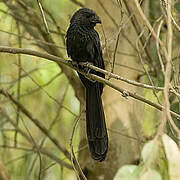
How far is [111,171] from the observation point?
3.13 m

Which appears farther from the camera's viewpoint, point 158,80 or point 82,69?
point 158,80

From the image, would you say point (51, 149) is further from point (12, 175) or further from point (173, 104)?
point (173, 104)

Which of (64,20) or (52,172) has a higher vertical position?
(64,20)

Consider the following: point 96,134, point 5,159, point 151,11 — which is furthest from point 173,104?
point 5,159

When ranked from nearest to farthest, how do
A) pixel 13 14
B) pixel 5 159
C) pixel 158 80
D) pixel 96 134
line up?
pixel 96 134
pixel 158 80
pixel 13 14
pixel 5 159

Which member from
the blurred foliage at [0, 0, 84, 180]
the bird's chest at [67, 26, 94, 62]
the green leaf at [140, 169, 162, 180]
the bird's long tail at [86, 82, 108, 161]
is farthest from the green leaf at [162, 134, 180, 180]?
the blurred foliage at [0, 0, 84, 180]

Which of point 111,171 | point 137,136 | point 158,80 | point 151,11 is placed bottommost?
point 111,171

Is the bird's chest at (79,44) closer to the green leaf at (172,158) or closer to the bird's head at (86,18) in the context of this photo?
the bird's head at (86,18)

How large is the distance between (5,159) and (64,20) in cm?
132

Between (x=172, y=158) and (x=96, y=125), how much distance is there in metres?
1.60

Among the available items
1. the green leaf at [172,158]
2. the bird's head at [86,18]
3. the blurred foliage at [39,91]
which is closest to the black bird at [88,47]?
the bird's head at [86,18]

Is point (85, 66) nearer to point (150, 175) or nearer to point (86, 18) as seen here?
point (86, 18)

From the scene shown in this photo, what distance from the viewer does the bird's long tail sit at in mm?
2688

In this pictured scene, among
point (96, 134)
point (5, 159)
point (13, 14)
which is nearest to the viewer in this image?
point (96, 134)
